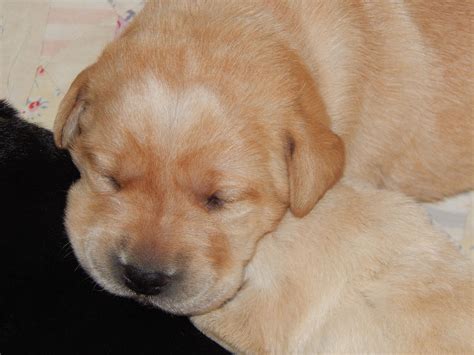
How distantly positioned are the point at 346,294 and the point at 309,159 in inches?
25.2

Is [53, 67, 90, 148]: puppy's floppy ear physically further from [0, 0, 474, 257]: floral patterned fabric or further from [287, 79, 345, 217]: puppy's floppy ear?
[0, 0, 474, 257]: floral patterned fabric

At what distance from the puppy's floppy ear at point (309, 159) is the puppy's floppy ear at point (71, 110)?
0.90m

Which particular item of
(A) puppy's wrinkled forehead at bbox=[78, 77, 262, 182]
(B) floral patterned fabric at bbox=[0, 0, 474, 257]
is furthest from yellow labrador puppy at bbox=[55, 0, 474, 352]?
(B) floral patterned fabric at bbox=[0, 0, 474, 257]

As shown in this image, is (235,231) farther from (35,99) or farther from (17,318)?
(35,99)

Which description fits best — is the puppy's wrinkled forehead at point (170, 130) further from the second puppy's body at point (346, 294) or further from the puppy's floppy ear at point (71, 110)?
the second puppy's body at point (346, 294)

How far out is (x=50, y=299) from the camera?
3436 millimetres

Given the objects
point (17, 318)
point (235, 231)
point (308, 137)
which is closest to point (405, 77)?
point (308, 137)

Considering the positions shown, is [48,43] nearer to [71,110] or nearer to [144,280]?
[71,110]

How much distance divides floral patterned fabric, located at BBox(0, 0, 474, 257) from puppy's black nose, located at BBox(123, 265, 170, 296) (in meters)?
1.93

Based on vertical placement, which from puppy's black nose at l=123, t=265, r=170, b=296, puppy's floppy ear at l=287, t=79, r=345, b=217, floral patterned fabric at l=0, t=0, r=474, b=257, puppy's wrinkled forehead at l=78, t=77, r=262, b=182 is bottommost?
floral patterned fabric at l=0, t=0, r=474, b=257

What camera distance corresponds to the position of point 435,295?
11.8 ft

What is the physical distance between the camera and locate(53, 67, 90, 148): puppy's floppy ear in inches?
142

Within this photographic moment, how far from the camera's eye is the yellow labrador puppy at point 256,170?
3.29m

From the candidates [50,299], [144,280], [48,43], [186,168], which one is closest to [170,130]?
[186,168]
